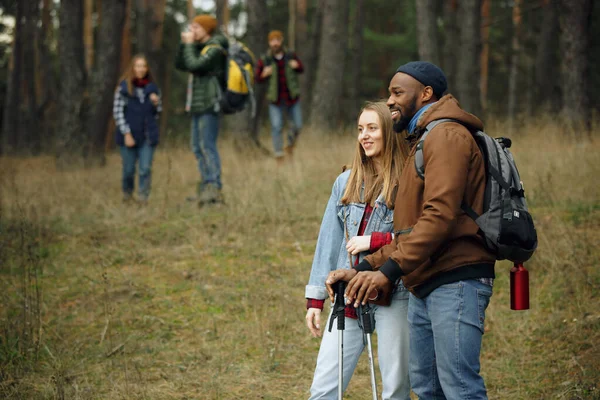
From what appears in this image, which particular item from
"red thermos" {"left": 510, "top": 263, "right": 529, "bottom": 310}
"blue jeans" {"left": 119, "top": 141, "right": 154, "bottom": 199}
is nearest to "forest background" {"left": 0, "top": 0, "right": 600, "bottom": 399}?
"blue jeans" {"left": 119, "top": 141, "right": 154, "bottom": 199}

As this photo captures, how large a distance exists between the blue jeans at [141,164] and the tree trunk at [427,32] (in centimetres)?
653

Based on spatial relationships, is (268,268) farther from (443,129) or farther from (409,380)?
(443,129)

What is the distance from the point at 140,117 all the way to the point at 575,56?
8.09 meters

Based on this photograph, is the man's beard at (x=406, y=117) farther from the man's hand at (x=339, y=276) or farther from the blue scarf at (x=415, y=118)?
the man's hand at (x=339, y=276)

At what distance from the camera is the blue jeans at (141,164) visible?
10219 millimetres

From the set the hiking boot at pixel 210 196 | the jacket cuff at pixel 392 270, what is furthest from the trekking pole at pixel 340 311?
the hiking boot at pixel 210 196

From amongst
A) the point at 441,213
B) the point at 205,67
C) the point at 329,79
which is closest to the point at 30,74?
the point at 329,79

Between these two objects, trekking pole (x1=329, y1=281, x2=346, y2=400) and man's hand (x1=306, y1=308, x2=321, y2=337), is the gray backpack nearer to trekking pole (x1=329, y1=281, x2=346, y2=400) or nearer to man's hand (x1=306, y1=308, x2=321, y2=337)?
trekking pole (x1=329, y1=281, x2=346, y2=400)

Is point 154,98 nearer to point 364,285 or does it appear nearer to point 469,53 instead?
point 364,285

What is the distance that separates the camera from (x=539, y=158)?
34.6 ft

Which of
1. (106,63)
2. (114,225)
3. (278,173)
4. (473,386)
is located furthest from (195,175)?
(473,386)

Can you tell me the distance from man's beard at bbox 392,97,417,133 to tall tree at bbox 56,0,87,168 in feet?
38.9

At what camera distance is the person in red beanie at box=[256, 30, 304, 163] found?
39.1 ft

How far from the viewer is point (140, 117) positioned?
400 inches
